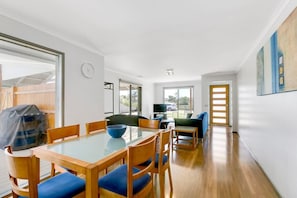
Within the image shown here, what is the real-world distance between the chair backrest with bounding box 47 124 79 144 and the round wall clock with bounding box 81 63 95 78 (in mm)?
1295

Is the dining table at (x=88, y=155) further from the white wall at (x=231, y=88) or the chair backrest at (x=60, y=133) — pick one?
the white wall at (x=231, y=88)

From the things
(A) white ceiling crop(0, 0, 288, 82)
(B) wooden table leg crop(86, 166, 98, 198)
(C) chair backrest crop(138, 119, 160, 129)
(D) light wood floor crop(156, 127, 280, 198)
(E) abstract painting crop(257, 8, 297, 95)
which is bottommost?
(D) light wood floor crop(156, 127, 280, 198)

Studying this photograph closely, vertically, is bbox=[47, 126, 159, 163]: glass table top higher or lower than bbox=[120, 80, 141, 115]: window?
lower

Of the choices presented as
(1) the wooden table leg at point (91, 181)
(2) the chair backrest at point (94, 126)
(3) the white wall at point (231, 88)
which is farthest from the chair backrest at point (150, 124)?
(3) the white wall at point (231, 88)

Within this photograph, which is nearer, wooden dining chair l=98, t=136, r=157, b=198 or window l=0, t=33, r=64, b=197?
wooden dining chair l=98, t=136, r=157, b=198

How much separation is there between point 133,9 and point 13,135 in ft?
9.45

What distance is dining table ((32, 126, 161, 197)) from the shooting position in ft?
3.36

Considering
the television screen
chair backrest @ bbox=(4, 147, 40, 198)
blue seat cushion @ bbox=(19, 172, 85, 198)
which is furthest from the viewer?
the television screen

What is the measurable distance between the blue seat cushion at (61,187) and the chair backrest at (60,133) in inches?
20.8

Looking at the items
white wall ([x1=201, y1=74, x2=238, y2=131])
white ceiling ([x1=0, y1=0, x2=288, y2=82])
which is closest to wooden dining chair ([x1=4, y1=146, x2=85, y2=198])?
white ceiling ([x1=0, y1=0, x2=288, y2=82])

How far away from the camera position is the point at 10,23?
74.2 inches

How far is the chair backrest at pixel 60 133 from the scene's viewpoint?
1.67 m

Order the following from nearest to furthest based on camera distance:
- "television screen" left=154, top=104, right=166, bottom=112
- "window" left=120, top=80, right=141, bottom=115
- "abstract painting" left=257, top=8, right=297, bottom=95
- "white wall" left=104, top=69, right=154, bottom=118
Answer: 1. "abstract painting" left=257, top=8, right=297, bottom=95
2. "white wall" left=104, top=69, right=154, bottom=118
3. "window" left=120, top=80, right=141, bottom=115
4. "television screen" left=154, top=104, right=166, bottom=112

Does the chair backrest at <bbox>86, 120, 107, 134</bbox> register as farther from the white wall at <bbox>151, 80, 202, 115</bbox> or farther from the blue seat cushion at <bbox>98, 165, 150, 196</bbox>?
the white wall at <bbox>151, 80, 202, 115</bbox>
